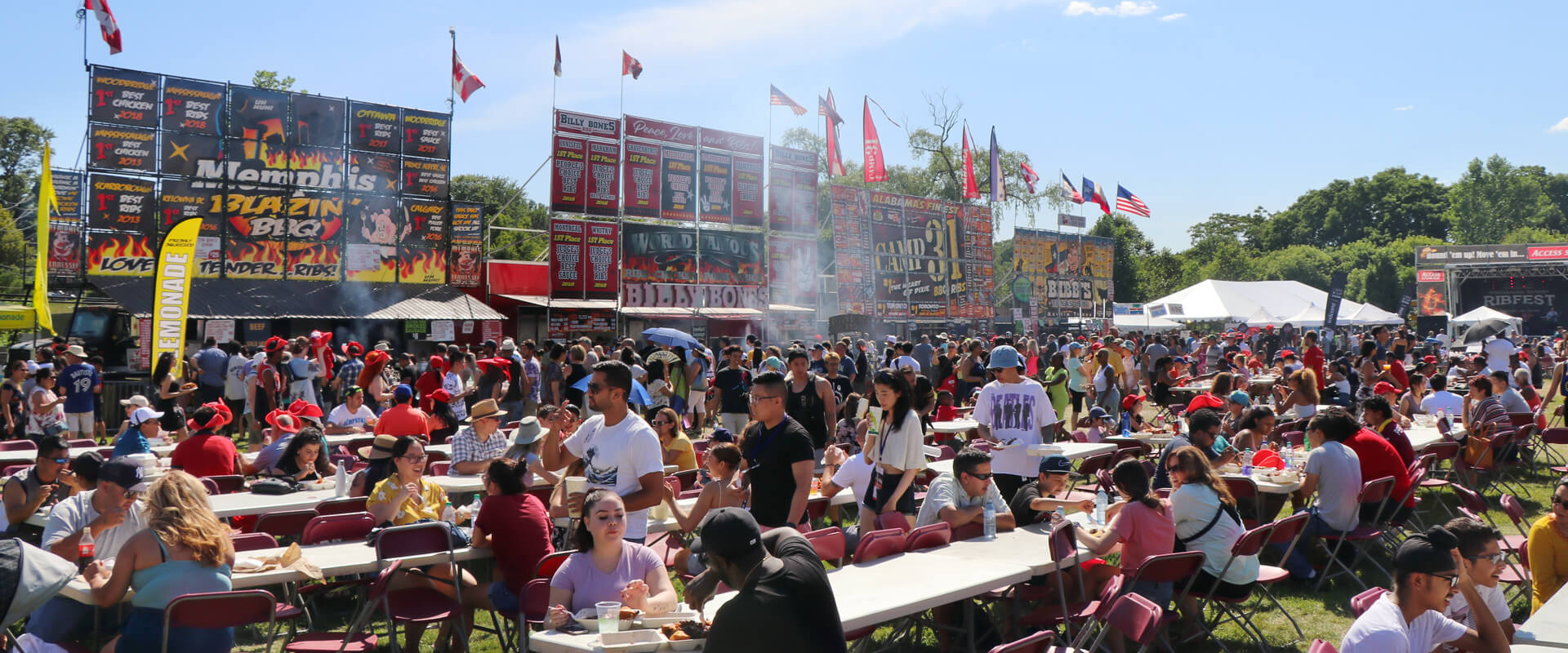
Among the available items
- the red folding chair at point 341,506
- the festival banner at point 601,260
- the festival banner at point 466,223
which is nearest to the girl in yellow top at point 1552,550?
the red folding chair at point 341,506

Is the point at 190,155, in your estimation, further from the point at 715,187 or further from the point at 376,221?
the point at 715,187

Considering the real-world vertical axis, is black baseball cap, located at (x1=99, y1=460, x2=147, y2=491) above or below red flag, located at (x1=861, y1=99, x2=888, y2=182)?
below

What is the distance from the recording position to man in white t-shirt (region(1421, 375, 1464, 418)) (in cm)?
1173

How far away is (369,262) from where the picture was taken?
26.0 metres

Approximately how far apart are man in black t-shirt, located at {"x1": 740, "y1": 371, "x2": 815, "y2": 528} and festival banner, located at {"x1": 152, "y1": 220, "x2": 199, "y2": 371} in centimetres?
1082

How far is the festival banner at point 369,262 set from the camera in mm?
25688

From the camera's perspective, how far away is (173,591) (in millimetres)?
4102

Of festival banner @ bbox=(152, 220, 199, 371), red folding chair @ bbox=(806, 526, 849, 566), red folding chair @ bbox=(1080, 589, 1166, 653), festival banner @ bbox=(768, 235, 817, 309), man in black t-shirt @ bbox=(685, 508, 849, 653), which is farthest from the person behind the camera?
festival banner @ bbox=(768, 235, 817, 309)

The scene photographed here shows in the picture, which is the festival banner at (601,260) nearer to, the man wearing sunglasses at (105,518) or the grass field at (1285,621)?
the grass field at (1285,621)

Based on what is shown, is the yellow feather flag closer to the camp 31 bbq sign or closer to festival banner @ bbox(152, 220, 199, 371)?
festival banner @ bbox(152, 220, 199, 371)

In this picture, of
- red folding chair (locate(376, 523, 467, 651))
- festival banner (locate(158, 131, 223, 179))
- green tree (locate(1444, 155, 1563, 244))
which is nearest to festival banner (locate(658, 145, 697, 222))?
festival banner (locate(158, 131, 223, 179))

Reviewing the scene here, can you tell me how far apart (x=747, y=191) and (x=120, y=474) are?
2578 centimetres

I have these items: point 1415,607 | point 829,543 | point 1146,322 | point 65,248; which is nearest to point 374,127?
point 65,248

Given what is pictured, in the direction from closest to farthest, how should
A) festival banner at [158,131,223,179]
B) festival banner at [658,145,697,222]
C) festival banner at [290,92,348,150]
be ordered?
festival banner at [158,131,223,179] < festival banner at [290,92,348,150] < festival banner at [658,145,697,222]
